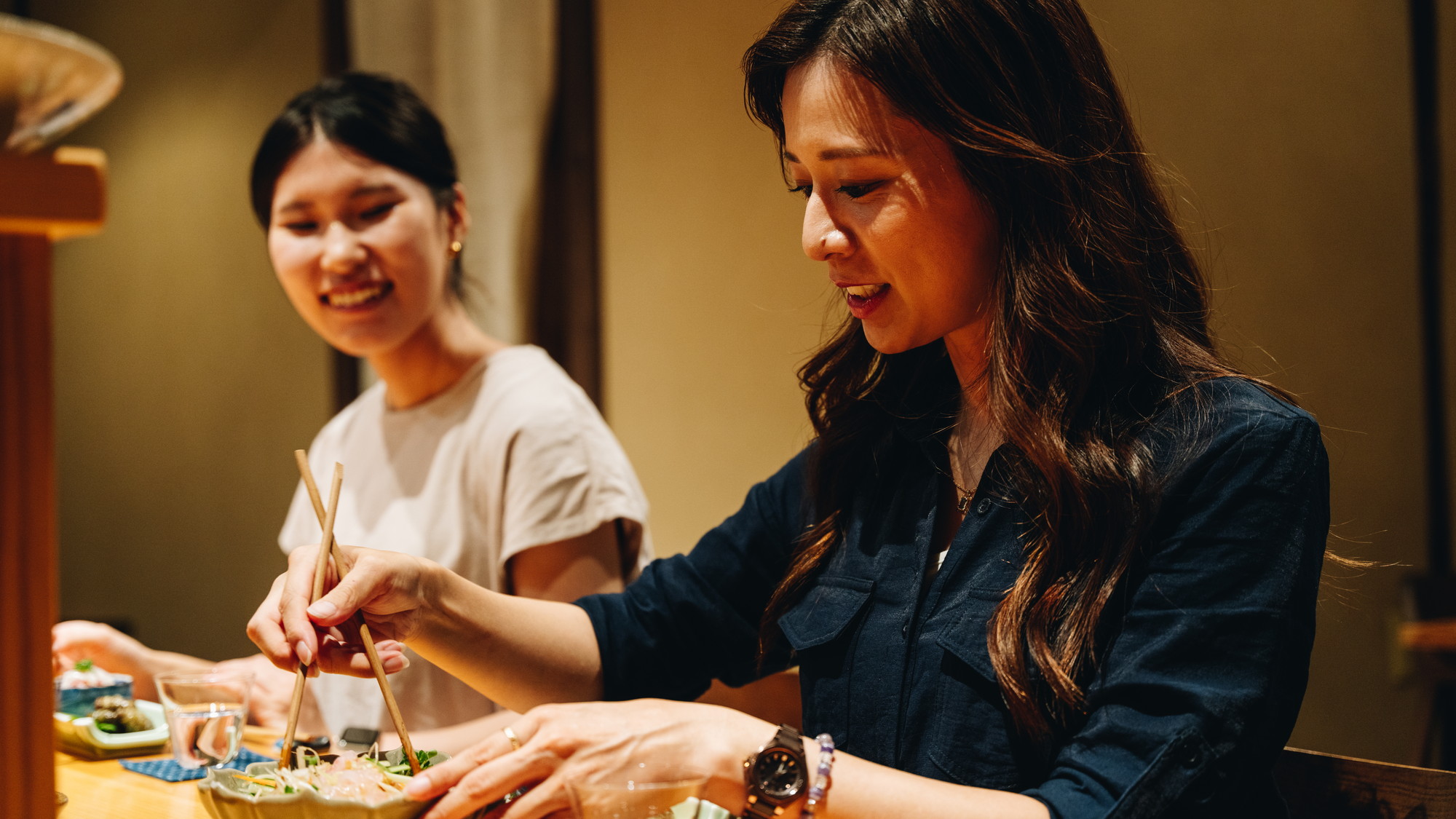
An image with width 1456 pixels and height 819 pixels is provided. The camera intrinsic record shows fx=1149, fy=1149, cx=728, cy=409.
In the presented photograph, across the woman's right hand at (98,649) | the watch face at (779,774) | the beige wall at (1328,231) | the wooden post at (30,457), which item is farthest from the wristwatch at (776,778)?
the beige wall at (1328,231)

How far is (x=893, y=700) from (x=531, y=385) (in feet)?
3.18

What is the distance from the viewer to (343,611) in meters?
1.16

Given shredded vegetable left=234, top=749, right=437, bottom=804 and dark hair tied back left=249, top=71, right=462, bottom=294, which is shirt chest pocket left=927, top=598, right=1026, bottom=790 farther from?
dark hair tied back left=249, top=71, right=462, bottom=294

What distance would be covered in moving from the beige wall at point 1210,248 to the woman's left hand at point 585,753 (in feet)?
6.44

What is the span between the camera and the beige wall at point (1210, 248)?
118 inches

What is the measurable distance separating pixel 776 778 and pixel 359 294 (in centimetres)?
131

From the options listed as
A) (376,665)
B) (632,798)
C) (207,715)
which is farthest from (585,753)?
(207,715)

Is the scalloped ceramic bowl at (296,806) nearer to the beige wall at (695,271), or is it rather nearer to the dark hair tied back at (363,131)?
the dark hair tied back at (363,131)

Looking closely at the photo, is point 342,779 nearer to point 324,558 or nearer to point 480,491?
point 324,558

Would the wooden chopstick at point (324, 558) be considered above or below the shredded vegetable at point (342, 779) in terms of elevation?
above

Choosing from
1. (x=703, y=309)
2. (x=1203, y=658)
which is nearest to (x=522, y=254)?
(x=703, y=309)

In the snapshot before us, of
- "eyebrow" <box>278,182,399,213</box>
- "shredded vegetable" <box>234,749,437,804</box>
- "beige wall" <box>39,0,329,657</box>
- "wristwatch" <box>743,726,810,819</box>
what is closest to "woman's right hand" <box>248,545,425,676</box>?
"shredded vegetable" <box>234,749,437,804</box>

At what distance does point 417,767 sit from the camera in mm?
1062

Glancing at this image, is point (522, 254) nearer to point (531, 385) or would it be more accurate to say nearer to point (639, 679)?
point (531, 385)
